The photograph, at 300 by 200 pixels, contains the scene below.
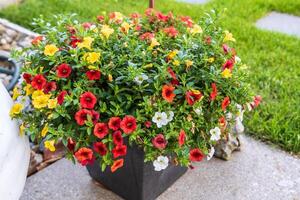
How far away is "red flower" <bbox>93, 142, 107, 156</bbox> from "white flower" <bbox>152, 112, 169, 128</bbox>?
210 mm

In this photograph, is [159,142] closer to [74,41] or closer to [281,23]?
[74,41]

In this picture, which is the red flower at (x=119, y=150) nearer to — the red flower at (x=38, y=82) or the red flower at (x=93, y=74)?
the red flower at (x=93, y=74)

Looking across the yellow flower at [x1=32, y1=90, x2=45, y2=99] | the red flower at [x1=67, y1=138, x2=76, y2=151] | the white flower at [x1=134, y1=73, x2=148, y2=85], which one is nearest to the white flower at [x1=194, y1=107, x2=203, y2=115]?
the white flower at [x1=134, y1=73, x2=148, y2=85]

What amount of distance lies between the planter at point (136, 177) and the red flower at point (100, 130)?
0.19m

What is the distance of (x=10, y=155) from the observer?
4.86 feet

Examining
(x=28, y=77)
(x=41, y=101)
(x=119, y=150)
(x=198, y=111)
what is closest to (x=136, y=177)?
(x=119, y=150)

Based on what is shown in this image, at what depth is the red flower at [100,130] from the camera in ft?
4.97

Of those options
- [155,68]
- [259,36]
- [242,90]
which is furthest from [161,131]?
[259,36]

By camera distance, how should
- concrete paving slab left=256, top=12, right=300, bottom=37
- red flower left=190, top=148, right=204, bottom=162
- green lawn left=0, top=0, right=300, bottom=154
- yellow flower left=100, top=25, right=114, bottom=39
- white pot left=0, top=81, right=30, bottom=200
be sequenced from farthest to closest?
concrete paving slab left=256, top=12, right=300, bottom=37
green lawn left=0, top=0, right=300, bottom=154
yellow flower left=100, top=25, right=114, bottom=39
red flower left=190, top=148, right=204, bottom=162
white pot left=0, top=81, right=30, bottom=200

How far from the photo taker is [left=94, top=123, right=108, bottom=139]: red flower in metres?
1.51

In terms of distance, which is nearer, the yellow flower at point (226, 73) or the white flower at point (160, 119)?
the white flower at point (160, 119)

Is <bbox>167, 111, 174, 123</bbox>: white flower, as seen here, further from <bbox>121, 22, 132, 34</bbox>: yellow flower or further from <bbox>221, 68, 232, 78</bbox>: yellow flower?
<bbox>121, 22, 132, 34</bbox>: yellow flower

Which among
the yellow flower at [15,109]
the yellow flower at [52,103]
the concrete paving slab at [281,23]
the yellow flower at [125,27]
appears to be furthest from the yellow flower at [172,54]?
the concrete paving slab at [281,23]

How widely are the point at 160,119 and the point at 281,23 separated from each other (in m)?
2.37
